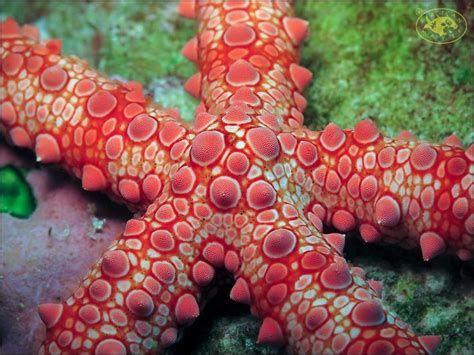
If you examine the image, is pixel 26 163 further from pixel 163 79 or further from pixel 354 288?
pixel 354 288

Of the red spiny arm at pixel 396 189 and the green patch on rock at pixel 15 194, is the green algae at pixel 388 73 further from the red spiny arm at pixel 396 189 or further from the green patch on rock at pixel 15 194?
the green patch on rock at pixel 15 194

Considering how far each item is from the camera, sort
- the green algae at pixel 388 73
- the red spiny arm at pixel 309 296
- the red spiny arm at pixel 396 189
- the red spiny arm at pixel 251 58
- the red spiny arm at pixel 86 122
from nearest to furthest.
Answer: the red spiny arm at pixel 309 296
the red spiny arm at pixel 396 189
the red spiny arm at pixel 86 122
the red spiny arm at pixel 251 58
the green algae at pixel 388 73

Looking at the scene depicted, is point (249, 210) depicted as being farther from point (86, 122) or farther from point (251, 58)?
point (86, 122)

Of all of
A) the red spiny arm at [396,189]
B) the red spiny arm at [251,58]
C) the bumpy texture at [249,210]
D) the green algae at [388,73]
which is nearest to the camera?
the bumpy texture at [249,210]

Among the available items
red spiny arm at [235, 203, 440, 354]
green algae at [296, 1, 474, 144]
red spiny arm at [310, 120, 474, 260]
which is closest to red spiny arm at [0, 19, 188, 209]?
red spiny arm at [235, 203, 440, 354]

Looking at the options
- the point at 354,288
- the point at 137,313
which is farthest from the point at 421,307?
the point at 137,313

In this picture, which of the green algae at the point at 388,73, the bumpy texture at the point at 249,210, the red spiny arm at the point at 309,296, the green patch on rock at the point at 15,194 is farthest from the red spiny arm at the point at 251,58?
the green patch on rock at the point at 15,194
